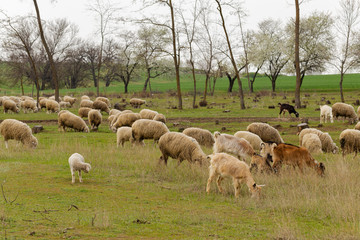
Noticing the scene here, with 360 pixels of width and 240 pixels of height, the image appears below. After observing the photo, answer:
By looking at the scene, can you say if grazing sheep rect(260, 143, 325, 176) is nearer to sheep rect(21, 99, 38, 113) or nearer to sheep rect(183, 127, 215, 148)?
sheep rect(183, 127, 215, 148)

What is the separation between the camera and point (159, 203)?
892 cm

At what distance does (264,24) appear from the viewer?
7831cm

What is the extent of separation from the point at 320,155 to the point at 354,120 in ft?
37.1

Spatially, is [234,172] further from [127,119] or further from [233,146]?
[127,119]

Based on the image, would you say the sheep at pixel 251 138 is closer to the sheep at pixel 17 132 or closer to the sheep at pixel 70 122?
the sheep at pixel 17 132

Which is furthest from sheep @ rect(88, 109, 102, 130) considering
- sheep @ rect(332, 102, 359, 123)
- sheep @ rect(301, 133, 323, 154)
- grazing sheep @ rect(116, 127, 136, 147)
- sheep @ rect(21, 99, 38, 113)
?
sheep @ rect(332, 102, 359, 123)

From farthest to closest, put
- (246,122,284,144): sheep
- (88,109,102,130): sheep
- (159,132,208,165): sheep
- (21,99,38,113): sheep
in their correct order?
(21,99,38,113): sheep → (88,109,102,130): sheep → (246,122,284,144): sheep → (159,132,208,165): sheep

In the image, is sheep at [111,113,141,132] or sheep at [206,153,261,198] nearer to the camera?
sheep at [206,153,261,198]

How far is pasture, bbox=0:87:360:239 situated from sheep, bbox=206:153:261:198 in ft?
0.80

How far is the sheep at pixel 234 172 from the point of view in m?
9.06

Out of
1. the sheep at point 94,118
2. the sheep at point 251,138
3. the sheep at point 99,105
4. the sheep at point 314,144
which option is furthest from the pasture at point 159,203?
the sheep at point 99,105

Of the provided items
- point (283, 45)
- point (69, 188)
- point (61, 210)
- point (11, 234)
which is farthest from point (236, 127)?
point (283, 45)

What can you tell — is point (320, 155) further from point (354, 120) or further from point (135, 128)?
point (354, 120)

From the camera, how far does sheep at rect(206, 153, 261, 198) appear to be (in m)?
9.06
